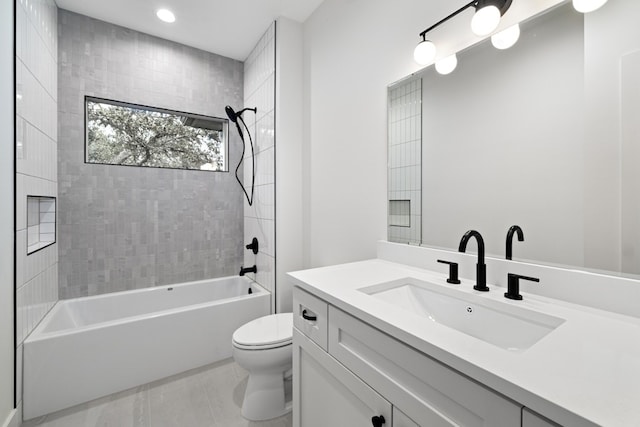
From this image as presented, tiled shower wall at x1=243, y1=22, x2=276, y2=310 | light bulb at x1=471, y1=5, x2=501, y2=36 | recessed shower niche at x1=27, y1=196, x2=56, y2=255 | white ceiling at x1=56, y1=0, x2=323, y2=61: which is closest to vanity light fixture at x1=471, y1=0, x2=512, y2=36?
light bulb at x1=471, y1=5, x2=501, y2=36

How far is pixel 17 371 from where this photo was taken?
1.51 m

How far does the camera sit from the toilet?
1540mm

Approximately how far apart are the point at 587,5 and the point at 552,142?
41 centimetres

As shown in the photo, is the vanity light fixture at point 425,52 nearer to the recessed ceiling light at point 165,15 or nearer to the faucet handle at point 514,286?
the faucet handle at point 514,286

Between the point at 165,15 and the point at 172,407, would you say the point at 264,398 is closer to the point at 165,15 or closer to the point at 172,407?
the point at 172,407

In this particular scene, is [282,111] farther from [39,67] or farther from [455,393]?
[455,393]

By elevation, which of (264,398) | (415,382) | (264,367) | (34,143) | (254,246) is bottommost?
(264,398)

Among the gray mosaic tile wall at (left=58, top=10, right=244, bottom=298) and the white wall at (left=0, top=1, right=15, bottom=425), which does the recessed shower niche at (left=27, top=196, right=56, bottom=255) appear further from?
the white wall at (left=0, top=1, right=15, bottom=425)

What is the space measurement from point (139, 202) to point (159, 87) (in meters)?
1.07

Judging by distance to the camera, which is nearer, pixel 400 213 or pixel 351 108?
pixel 400 213

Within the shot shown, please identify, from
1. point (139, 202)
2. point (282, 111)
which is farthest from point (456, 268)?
point (139, 202)

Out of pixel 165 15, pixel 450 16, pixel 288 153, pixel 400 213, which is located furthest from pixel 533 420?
pixel 165 15

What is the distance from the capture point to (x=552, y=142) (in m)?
0.94

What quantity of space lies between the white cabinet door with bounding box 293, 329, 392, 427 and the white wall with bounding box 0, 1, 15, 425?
1.47m
